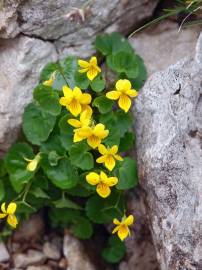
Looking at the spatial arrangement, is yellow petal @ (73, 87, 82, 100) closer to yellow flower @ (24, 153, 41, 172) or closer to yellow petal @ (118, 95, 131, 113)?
yellow petal @ (118, 95, 131, 113)

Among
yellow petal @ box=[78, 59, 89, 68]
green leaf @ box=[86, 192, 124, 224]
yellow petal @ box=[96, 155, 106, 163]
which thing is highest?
yellow petal @ box=[78, 59, 89, 68]

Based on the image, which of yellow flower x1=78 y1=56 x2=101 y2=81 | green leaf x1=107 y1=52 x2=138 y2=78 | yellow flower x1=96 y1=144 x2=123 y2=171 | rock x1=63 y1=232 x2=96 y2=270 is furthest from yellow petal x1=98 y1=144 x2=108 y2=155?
rock x1=63 y1=232 x2=96 y2=270

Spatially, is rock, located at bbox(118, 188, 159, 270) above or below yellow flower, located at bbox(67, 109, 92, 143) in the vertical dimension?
below

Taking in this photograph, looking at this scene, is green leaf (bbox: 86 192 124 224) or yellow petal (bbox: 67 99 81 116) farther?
green leaf (bbox: 86 192 124 224)

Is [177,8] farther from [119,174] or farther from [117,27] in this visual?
[119,174]

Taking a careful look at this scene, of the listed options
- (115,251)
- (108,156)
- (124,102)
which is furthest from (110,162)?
(115,251)

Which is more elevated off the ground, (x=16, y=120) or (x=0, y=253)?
(x=16, y=120)

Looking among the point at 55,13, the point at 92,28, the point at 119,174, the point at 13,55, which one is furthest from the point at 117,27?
the point at 119,174

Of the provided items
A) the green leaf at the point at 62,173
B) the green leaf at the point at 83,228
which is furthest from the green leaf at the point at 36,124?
the green leaf at the point at 83,228
